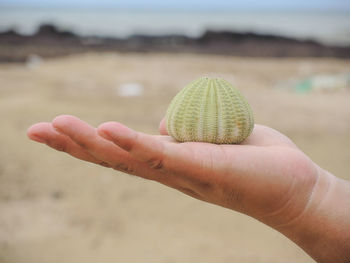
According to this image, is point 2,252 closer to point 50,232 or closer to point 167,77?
point 50,232

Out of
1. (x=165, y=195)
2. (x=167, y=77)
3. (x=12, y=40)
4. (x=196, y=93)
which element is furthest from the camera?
(x=12, y=40)

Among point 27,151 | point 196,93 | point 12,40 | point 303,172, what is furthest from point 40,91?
point 12,40

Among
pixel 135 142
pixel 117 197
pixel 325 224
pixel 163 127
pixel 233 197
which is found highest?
pixel 135 142

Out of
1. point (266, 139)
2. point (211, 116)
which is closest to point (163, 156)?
point (211, 116)

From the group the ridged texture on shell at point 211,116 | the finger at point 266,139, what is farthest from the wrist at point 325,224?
the ridged texture on shell at point 211,116

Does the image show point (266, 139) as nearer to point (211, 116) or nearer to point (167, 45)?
point (211, 116)

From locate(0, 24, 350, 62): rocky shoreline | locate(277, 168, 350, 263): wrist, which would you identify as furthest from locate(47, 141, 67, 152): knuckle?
locate(0, 24, 350, 62): rocky shoreline

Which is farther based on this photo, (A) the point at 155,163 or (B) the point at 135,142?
(A) the point at 155,163
